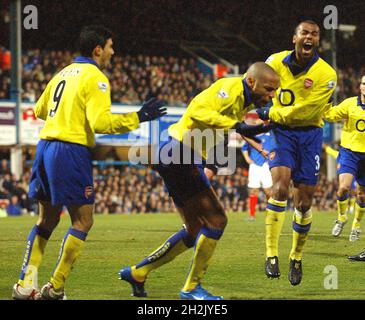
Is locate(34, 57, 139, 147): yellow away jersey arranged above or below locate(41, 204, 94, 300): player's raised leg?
above

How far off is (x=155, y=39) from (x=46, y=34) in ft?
17.9

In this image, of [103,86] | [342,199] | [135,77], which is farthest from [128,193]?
[103,86]

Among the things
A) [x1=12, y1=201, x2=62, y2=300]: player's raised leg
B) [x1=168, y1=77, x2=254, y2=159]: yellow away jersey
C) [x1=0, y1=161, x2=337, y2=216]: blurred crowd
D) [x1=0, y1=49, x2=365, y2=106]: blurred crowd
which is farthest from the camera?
[x1=0, y1=49, x2=365, y2=106]: blurred crowd

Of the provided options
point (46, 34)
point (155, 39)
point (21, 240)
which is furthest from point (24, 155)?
point (21, 240)

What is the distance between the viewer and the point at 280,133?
923 cm

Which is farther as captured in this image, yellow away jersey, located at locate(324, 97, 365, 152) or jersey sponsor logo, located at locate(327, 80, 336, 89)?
yellow away jersey, located at locate(324, 97, 365, 152)

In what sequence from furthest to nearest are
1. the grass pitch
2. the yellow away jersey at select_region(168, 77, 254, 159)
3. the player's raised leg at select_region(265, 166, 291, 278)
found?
1. the player's raised leg at select_region(265, 166, 291, 278)
2. the grass pitch
3. the yellow away jersey at select_region(168, 77, 254, 159)

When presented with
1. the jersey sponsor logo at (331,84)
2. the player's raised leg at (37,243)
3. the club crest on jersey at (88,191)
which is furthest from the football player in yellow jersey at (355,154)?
the club crest on jersey at (88,191)

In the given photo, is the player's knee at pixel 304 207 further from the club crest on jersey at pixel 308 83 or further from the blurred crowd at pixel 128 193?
the blurred crowd at pixel 128 193

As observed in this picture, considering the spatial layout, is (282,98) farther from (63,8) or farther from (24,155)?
(63,8)

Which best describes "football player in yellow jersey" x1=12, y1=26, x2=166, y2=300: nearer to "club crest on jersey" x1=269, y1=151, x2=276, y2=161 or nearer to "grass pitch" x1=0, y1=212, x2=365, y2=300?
"grass pitch" x1=0, y1=212, x2=365, y2=300

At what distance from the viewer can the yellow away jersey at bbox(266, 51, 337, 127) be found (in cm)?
907


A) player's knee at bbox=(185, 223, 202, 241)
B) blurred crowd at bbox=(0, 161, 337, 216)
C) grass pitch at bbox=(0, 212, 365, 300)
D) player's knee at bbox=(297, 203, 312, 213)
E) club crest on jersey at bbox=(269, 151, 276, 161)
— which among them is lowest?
blurred crowd at bbox=(0, 161, 337, 216)

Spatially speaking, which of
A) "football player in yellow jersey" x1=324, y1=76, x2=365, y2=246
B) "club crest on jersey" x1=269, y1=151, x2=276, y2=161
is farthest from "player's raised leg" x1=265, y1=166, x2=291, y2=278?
"football player in yellow jersey" x1=324, y1=76, x2=365, y2=246
